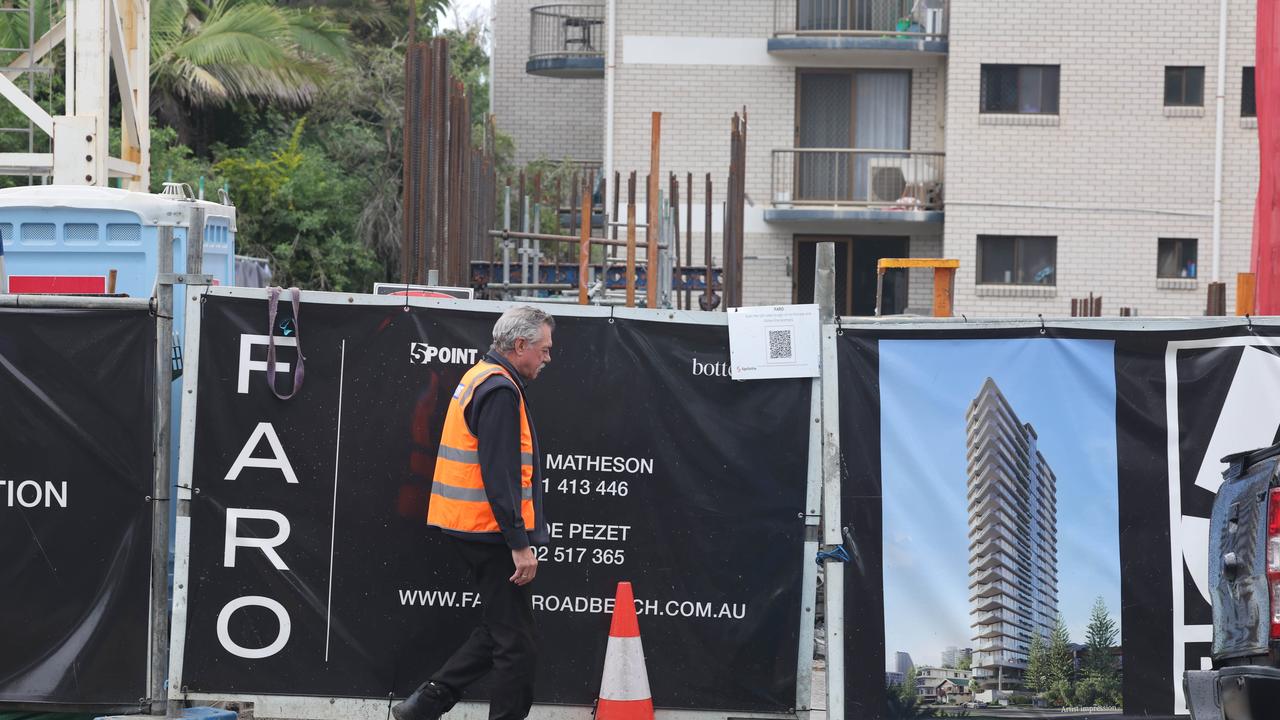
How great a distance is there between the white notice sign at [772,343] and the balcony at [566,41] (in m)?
23.3

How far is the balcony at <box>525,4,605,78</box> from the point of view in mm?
29281

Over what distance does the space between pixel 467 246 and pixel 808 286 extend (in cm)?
1351

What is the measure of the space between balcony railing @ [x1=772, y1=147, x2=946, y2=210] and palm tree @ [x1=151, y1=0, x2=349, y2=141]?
32.4ft

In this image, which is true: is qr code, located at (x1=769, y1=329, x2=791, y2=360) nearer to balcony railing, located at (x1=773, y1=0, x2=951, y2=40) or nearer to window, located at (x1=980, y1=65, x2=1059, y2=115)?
balcony railing, located at (x1=773, y1=0, x2=951, y2=40)

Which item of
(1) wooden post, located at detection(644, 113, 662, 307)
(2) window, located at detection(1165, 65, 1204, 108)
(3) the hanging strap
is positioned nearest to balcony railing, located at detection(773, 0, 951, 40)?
(2) window, located at detection(1165, 65, 1204, 108)

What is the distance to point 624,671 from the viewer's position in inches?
243

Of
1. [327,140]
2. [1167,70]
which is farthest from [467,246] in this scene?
[1167,70]

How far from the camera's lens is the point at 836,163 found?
93.2 ft

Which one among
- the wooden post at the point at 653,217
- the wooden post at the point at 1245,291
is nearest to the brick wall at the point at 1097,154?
the wooden post at the point at 653,217

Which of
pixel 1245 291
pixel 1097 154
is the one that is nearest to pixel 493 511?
pixel 1245 291

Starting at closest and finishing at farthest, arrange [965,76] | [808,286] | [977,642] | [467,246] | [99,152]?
1. [977,642]
2. [99,152]
3. [467,246]
4. [965,76]
5. [808,286]

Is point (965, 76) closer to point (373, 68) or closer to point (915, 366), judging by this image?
point (373, 68)

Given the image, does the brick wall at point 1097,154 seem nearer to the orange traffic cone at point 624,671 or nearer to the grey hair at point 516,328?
the orange traffic cone at point 624,671

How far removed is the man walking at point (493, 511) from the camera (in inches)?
229
